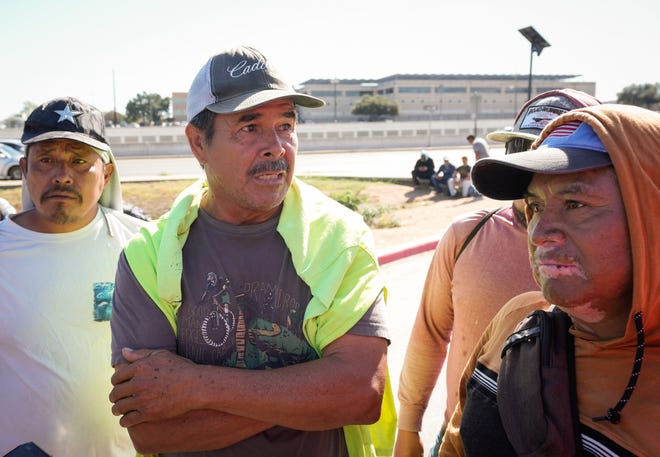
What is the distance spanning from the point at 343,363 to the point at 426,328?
2.39 ft

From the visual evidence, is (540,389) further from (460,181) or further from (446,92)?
(446,92)

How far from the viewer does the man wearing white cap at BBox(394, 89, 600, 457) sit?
2.10 m

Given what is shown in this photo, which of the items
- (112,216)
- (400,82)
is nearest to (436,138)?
(112,216)

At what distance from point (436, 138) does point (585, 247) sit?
5669 cm

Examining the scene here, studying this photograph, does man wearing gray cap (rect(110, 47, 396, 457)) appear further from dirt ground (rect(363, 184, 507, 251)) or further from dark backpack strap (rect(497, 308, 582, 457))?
dirt ground (rect(363, 184, 507, 251))

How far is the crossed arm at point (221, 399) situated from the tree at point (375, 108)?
99.6 meters

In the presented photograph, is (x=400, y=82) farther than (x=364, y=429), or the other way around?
(x=400, y=82)

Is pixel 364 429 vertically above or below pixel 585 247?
below

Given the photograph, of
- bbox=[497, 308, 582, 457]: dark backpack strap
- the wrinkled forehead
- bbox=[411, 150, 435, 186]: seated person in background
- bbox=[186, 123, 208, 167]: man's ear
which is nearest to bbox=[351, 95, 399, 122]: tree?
bbox=[411, 150, 435, 186]: seated person in background

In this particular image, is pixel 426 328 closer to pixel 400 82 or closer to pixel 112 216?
pixel 112 216

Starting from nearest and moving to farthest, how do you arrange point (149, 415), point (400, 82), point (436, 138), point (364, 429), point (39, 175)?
1. point (149, 415)
2. point (364, 429)
3. point (39, 175)
4. point (436, 138)
5. point (400, 82)

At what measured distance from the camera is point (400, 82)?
119m

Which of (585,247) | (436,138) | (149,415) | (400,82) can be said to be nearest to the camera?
(585,247)

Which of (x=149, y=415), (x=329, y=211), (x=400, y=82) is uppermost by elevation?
(x=400, y=82)
